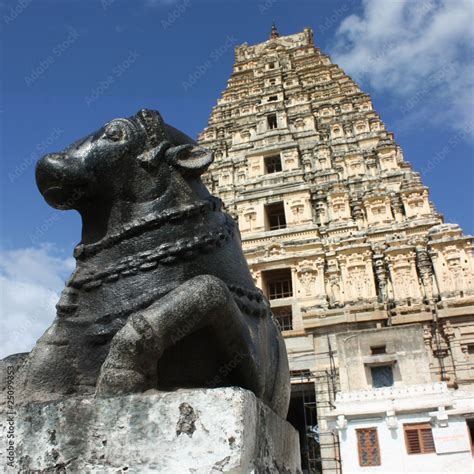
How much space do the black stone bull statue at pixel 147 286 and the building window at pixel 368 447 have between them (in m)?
14.1

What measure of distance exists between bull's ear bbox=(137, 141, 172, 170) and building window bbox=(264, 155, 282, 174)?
71.6 ft

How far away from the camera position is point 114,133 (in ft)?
8.19

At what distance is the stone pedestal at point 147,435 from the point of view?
5.83 feet

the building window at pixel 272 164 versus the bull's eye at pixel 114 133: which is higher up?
the building window at pixel 272 164

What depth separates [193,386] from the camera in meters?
2.20

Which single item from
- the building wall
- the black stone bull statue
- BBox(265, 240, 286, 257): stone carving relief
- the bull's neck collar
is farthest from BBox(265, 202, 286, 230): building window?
the bull's neck collar

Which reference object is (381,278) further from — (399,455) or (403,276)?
(399,455)

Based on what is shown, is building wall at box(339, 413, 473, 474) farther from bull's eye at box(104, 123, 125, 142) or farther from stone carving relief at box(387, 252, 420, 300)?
bull's eye at box(104, 123, 125, 142)

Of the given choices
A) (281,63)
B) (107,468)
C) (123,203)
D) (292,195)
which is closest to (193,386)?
(107,468)

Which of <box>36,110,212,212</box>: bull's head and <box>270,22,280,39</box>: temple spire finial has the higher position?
<box>270,22,280,39</box>: temple spire finial

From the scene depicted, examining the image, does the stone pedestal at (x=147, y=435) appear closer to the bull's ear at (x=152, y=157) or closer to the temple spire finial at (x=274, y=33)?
the bull's ear at (x=152, y=157)

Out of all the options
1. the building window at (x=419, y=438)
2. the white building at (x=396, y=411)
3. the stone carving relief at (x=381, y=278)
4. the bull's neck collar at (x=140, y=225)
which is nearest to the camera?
the bull's neck collar at (x=140, y=225)

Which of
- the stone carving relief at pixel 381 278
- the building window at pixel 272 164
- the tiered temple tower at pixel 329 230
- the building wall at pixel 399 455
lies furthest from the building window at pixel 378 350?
the building window at pixel 272 164

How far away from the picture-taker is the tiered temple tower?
17.4 meters
